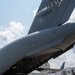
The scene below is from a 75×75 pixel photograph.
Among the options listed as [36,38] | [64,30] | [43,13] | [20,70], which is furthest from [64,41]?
[20,70]

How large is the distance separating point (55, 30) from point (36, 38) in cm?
131

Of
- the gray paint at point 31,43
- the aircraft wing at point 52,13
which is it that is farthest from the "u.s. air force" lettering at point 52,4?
the gray paint at point 31,43

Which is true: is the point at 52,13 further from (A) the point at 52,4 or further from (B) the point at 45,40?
(B) the point at 45,40

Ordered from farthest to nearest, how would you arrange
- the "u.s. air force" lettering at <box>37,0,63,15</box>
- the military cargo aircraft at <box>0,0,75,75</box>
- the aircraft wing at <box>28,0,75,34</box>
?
the "u.s. air force" lettering at <box>37,0,63,15</box>
the aircraft wing at <box>28,0,75,34</box>
the military cargo aircraft at <box>0,0,75,75</box>

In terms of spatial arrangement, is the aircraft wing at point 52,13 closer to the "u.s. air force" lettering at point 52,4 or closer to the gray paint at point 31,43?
the "u.s. air force" lettering at point 52,4

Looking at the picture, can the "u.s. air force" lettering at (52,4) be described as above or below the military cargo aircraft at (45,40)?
above

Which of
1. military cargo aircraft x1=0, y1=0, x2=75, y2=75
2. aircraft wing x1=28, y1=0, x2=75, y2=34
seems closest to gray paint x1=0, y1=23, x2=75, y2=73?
military cargo aircraft x1=0, y1=0, x2=75, y2=75

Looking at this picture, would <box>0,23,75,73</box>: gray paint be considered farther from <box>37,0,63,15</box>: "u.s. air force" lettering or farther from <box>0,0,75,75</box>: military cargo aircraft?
<box>37,0,63,15</box>: "u.s. air force" lettering

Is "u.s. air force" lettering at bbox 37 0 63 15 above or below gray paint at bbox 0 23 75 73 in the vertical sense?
Result: above

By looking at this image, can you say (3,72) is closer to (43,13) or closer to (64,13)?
(43,13)

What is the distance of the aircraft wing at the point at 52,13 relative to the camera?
12969 millimetres

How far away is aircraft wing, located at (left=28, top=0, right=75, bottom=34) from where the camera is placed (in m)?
13.0

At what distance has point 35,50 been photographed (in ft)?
42.4

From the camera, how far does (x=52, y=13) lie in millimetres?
13930
